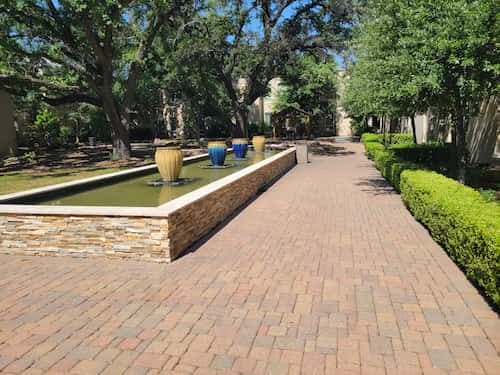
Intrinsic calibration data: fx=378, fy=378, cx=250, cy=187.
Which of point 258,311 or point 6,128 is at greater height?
point 6,128

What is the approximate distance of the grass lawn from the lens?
13.2 m

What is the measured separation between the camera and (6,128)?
21297mm

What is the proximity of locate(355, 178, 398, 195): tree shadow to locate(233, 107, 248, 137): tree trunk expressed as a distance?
41.5ft

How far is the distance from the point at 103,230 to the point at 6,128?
65.0 feet

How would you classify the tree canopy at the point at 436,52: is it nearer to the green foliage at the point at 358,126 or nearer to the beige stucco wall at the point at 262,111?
the green foliage at the point at 358,126

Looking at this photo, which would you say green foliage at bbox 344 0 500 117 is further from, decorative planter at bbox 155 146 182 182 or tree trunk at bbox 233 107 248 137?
tree trunk at bbox 233 107 248 137

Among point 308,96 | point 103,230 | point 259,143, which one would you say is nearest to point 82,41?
point 259,143

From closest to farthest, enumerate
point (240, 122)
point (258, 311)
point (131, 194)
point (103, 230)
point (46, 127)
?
point (258, 311)
point (103, 230)
point (131, 194)
point (240, 122)
point (46, 127)

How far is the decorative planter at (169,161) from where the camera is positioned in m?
9.57

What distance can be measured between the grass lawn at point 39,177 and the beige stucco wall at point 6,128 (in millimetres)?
5314

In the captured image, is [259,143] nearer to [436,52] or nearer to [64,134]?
[436,52]

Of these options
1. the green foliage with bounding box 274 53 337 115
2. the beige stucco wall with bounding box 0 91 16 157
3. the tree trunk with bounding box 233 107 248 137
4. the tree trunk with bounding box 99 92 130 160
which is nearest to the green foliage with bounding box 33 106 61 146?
the beige stucco wall with bounding box 0 91 16 157

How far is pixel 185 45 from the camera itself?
20031 mm

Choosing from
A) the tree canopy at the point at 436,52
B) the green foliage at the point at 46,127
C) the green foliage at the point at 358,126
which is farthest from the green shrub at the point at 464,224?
the green foliage at the point at 358,126
